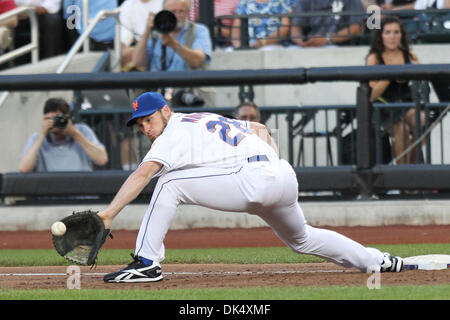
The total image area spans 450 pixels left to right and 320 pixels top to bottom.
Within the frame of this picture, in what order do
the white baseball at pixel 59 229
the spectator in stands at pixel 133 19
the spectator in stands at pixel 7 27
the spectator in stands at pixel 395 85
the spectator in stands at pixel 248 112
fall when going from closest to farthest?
the white baseball at pixel 59 229
the spectator in stands at pixel 248 112
the spectator in stands at pixel 395 85
the spectator in stands at pixel 133 19
the spectator in stands at pixel 7 27

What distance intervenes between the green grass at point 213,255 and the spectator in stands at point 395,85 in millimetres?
1379

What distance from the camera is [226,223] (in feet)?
31.8

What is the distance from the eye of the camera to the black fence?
9438 millimetres

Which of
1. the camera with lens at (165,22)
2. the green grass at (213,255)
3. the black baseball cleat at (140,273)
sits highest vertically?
the camera with lens at (165,22)

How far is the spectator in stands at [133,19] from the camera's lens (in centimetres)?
1133

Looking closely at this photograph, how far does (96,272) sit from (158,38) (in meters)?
4.14

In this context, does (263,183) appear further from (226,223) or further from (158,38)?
(158,38)

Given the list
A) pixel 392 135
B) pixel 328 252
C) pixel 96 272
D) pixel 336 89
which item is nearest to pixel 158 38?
pixel 336 89

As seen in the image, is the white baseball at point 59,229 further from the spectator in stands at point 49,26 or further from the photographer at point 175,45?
the spectator in stands at point 49,26

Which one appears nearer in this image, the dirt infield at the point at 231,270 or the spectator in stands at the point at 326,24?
the dirt infield at the point at 231,270

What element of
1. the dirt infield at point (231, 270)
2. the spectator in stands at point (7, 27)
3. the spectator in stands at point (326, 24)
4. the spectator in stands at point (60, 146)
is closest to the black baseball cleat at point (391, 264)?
the dirt infield at point (231, 270)

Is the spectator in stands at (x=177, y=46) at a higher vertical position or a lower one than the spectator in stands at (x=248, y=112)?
higher

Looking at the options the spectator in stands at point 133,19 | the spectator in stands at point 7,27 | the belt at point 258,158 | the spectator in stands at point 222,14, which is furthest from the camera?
the spectator in stands at point 222,14

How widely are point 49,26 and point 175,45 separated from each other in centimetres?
253
